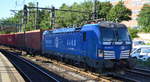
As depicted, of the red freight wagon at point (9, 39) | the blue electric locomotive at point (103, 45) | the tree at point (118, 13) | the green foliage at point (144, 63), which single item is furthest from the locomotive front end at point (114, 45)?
the tree at point (118, 13)

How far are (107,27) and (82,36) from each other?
2.25 meters

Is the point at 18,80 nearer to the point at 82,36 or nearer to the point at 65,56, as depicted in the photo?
the point at 82,36

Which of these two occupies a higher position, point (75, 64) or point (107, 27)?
point (107, 27)

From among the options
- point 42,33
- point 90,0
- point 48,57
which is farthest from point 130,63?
point 90,0

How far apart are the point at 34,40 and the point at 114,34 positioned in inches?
858

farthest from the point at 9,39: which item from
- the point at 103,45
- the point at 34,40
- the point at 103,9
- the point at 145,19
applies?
the point at 103,45

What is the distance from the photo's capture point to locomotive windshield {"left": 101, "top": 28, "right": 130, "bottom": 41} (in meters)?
18.5

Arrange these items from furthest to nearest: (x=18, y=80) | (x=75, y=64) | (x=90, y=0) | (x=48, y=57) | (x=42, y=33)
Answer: (x=90, y=0) < (x=42, y=33) < (x=48, y=57) < (x=75, y=64) < (x=18, y=80)

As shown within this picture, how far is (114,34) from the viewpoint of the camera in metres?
18.7

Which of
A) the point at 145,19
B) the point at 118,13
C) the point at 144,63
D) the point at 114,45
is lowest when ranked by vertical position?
the point at 144,63

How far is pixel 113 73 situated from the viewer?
18.2 meters

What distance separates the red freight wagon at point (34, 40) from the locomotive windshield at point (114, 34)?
1830 centimetres

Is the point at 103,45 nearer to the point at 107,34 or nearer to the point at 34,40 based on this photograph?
the point at 107,34

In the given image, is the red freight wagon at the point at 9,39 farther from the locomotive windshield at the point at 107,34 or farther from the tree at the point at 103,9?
the locomotive windshield at the point at 107,34
